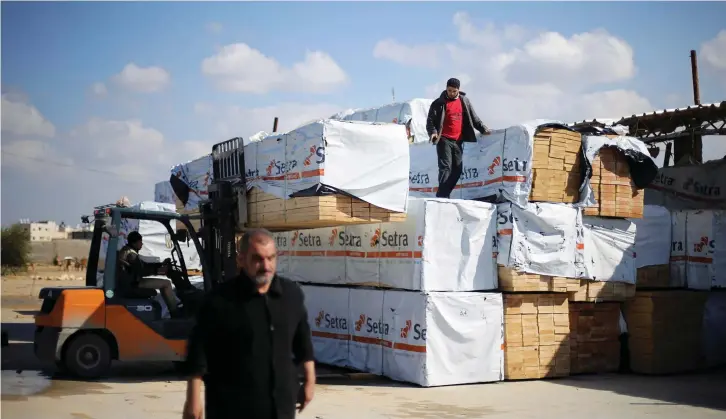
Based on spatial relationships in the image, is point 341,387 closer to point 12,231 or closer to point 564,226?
point 564,226

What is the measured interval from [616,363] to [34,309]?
19274 millimetres

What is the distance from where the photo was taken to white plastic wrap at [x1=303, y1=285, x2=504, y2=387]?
37.4 ft

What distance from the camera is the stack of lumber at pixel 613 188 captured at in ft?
41.7

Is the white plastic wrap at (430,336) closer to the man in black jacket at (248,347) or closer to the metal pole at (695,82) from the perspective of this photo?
the man in black jacket at (248,347)

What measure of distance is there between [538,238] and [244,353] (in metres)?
8.43

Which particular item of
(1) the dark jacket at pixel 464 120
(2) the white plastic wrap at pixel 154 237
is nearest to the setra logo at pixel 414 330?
(1) the dark jacket at pixel 464 120

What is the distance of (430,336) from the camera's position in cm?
1136

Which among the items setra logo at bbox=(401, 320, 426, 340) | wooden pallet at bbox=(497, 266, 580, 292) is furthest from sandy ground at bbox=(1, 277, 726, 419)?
wooden pallet at bbox=(497, 266, 580, 292)

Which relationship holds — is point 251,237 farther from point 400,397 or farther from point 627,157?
point 627,157

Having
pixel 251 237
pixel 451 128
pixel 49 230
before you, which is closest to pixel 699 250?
pixel 451 128

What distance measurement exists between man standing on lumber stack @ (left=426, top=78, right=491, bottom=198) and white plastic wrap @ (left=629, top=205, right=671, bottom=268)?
11.0ft

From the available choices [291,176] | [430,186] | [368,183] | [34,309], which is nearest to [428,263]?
[368,183]

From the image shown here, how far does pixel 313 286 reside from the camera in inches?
549

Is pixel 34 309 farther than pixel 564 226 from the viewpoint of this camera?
Yes
